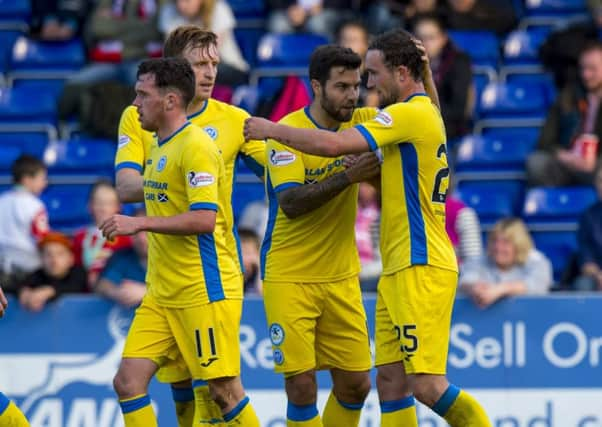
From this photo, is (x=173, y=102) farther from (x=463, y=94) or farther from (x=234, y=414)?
(x=463, y=94)

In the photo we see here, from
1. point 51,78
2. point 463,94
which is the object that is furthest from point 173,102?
point 51,78

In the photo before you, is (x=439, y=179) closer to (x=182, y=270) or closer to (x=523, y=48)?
(x=182, y=270)

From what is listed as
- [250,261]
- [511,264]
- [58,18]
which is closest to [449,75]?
[511,264]

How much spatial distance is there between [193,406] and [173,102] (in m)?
1.79

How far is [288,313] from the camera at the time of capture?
27.2 feet

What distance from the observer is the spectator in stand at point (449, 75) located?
42.2 feet

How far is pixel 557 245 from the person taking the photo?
40.7 ft

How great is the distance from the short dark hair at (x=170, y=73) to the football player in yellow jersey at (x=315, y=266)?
0.65 metres

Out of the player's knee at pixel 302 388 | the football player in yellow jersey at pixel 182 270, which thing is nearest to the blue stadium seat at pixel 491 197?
the player's knee at pixel 302 388

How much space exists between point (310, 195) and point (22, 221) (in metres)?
4.42

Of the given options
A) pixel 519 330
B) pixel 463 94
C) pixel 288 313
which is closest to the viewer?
pixel 288 313

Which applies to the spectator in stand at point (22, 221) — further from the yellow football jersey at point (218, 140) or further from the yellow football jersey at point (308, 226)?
the yellow football jersey at point (308, 226)

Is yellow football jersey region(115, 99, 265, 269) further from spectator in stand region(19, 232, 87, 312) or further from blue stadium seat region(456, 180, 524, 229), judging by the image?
blue stadium seat region(456, 180, 524, 229)

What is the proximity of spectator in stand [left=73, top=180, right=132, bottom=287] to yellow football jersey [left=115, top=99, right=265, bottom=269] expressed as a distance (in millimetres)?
2252
